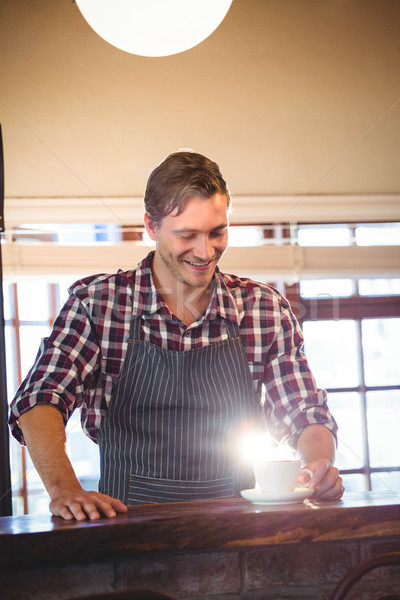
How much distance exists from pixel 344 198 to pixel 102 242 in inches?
45.4

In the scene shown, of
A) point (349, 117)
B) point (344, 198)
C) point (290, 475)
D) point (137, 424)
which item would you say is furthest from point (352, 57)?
point (290, 475)

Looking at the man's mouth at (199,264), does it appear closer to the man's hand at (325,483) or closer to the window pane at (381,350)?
the man's hand at (325,483)

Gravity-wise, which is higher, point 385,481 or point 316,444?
point 316,444

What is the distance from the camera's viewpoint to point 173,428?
1.53 metres

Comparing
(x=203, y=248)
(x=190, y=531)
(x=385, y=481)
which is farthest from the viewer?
(x=385, y=481)

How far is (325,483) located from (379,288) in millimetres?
2261

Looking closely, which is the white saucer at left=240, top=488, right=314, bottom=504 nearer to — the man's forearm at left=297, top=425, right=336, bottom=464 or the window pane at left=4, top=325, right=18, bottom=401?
the man's forearm at left=297, top=425, right=336, bottom=464

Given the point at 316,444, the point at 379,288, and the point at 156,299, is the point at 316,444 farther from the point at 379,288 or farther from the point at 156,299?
the point at 379,288

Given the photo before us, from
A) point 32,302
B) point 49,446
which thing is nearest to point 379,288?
point 32,302

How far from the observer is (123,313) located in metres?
1.65

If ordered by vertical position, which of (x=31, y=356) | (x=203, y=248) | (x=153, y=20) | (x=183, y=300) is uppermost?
(x=153, y=20)

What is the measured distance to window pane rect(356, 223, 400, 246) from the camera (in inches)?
129

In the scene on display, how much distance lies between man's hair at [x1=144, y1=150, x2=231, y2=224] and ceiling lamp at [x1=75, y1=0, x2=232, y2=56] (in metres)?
0.28

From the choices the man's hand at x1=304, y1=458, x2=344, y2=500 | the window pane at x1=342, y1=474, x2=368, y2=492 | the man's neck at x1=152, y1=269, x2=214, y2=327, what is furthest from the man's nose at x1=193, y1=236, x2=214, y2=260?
the window pane at x1=342, y1=474, x2=368, y2=492
